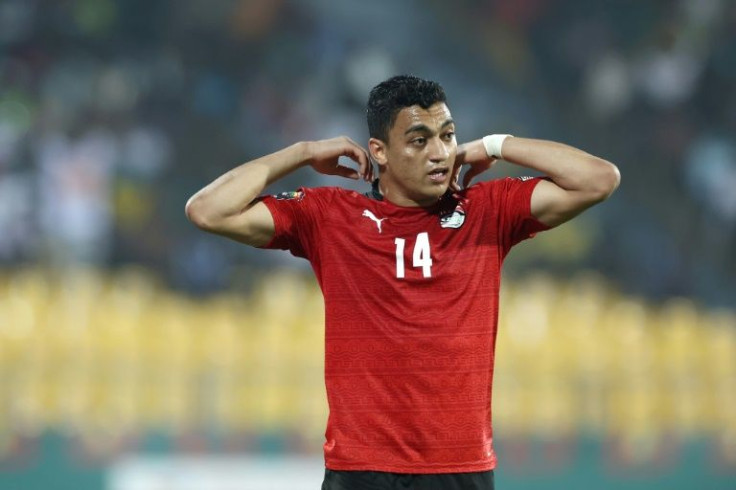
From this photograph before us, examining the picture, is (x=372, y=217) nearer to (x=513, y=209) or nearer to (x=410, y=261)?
(x=410, y=261)

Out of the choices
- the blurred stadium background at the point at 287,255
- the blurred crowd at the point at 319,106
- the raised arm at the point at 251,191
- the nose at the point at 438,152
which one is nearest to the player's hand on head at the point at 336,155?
the raised arm at the point at 251,191

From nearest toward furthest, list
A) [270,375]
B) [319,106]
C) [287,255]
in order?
[270,375]
[287,255]
[319,106]

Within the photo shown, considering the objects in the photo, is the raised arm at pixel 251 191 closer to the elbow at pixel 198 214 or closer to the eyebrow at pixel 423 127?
the elbow at pixel 198 214

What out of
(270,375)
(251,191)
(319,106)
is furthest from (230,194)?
(319,106)

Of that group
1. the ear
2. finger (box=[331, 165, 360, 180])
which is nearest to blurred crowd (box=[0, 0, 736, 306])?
finger (box=[331, 165, 360, 180])

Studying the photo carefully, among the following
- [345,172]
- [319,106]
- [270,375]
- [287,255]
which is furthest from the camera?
[319,106]

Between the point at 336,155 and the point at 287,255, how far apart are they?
19.9 ft

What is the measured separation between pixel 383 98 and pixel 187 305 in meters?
5.58

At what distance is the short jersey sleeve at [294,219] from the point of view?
307 cm

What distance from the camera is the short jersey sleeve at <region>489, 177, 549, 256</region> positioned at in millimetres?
2986

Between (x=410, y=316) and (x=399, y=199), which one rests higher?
(x=399, y=199)

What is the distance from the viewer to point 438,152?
2947 millimetres

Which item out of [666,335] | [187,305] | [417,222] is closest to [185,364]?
[187,305]

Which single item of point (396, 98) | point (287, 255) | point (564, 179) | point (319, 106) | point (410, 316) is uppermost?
point (319, 106)
